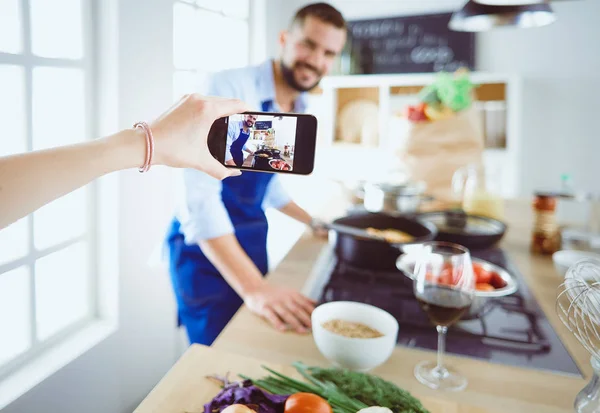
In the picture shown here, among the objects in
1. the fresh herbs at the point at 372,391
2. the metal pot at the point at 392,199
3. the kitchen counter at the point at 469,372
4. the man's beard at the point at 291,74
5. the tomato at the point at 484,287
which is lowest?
the kitchen counter at the point at 469,372

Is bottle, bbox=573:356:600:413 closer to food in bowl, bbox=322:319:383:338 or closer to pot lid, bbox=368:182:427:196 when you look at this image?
food in bowl, bbox=322:319:383:338

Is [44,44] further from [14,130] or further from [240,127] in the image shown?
[240,127]

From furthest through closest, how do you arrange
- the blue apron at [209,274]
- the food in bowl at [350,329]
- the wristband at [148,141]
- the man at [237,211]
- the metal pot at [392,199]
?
the metal pot at [392,199] → the blue apron at [209,274] → the man at [237,211] → the food in bowl at [350,329] → the wristband at [148,141]

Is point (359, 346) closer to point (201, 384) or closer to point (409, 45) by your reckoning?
point (201, 384)

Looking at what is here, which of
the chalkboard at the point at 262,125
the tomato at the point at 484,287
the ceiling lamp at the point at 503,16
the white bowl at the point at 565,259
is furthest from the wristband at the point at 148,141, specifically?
the ceiling lamp at the point at 503,16

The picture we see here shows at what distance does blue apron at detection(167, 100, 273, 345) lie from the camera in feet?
3.71

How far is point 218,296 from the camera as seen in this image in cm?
113

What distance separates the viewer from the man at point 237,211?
3.31 feet

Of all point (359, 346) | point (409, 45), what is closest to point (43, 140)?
point (359, 346)

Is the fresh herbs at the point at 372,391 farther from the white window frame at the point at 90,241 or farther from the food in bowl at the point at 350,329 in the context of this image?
the white window frame at the point at 90,241

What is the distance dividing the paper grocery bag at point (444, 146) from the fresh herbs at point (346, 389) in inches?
47.4

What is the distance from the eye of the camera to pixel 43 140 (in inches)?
34.7

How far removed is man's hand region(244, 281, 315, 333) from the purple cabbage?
24cm

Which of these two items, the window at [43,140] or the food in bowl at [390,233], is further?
the food in bowl at [390,233]
